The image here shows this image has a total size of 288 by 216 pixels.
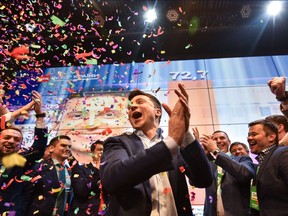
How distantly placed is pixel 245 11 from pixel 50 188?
543cm

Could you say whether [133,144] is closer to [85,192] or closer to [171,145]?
[171,145]

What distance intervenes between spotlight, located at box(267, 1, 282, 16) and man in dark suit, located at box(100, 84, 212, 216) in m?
5.62

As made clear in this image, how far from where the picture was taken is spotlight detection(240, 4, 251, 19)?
5938 millimetres

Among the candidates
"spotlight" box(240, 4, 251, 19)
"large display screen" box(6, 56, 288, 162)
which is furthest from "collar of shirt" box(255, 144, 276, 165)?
"spotlight" box(240, 4, 251, 19)

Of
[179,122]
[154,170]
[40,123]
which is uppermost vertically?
[40,123]

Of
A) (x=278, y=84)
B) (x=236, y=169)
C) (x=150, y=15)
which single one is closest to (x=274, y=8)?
(x=150, y=15)

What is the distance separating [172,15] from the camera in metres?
5.96

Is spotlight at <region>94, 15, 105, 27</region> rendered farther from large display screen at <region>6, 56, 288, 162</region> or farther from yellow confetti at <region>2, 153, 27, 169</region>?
yellow confetti at <region>2, 153, 27, 169</region>

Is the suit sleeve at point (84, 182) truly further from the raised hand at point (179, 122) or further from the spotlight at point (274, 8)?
the spotlight at point (274, 8)

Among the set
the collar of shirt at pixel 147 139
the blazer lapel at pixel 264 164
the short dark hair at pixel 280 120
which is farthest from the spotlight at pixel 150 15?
the collar of shirt at pixel 147 139

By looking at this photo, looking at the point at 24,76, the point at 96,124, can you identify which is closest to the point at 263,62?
the point at 96,124

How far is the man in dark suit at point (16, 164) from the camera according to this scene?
249 centimetres

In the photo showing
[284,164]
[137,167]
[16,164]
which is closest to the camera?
[137,167]

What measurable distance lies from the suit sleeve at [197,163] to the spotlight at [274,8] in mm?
5643
